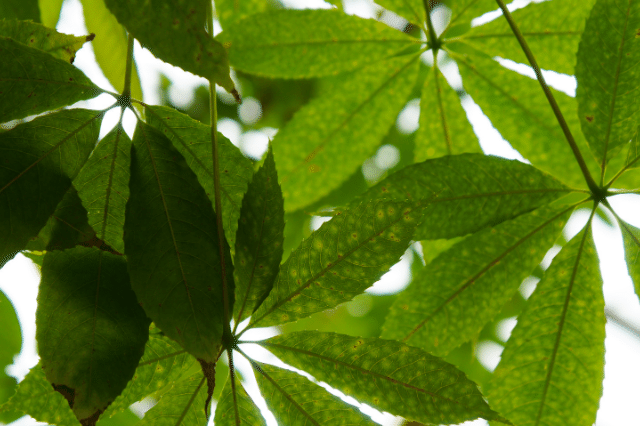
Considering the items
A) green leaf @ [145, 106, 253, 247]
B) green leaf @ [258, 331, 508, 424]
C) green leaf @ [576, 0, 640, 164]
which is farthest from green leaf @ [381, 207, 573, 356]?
green leaf @ [145, 106, 253, 247]

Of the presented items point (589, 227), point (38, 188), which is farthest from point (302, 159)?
point (38, 188)

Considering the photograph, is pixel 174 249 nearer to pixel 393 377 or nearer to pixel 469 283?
pixel 393 377

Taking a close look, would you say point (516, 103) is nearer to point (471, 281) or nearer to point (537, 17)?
point (537, 17)

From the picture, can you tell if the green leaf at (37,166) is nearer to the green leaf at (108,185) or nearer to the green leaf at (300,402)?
the green leaf at (108,185)

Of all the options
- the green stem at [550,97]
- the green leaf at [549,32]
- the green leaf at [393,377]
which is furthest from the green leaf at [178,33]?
the green leaf at [549,32]

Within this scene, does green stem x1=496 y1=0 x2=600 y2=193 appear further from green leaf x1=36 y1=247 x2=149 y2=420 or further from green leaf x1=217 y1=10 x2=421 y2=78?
green leaf x1=36 y1=247 x2=149 y2=420

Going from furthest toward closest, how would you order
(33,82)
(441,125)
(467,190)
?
(441,125) → (467,190) → (33,82)

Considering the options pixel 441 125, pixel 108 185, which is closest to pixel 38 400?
pixel 108 185
